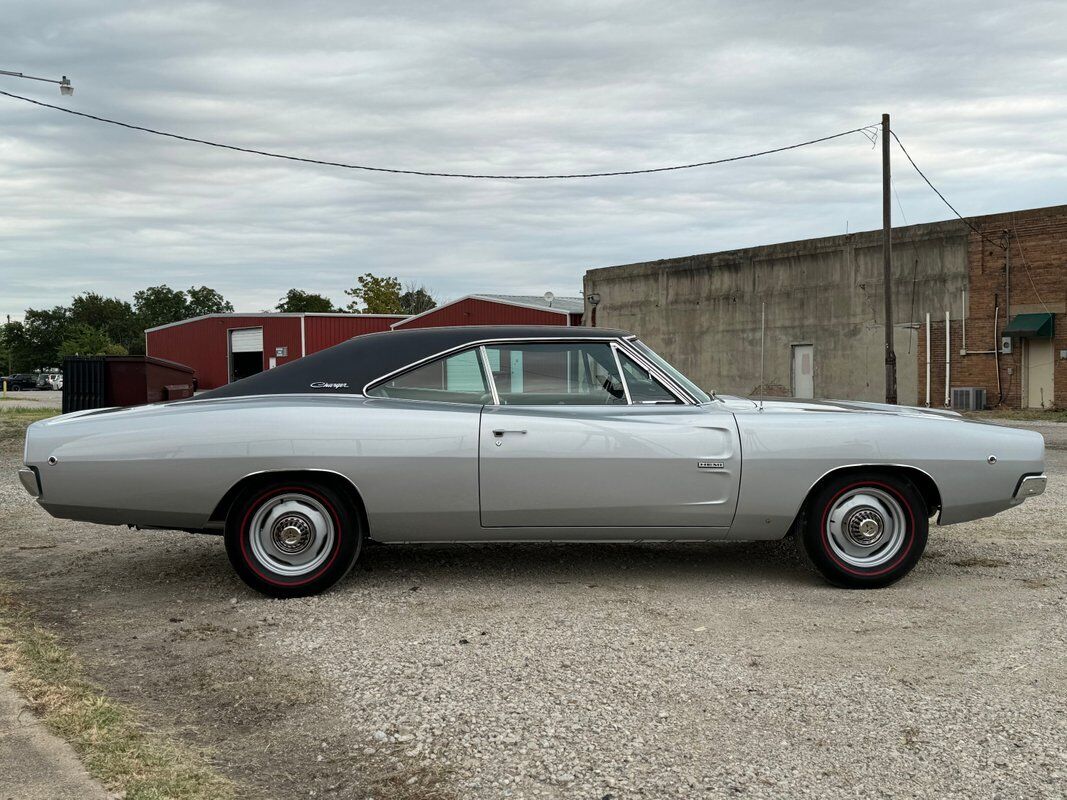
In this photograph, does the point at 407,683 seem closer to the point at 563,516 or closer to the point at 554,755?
the point at 554,755

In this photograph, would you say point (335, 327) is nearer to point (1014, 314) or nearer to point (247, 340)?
point (247, 340)

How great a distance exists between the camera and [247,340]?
176 feet

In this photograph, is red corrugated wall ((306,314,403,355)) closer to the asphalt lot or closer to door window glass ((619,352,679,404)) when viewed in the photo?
the asphalt lot

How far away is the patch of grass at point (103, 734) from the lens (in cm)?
288

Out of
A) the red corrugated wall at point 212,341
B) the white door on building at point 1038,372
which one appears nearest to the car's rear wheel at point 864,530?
the white door on building at point 1038,372

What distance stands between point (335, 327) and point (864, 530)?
48.2 metres

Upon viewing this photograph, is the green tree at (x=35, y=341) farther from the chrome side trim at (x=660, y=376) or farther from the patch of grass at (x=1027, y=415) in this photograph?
the chrome side trim at (x=660, y=376)

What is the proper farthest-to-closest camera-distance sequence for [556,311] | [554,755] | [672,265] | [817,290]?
[556,311] < [672,265] < [817,290] < [554,755]

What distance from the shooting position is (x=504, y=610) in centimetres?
490

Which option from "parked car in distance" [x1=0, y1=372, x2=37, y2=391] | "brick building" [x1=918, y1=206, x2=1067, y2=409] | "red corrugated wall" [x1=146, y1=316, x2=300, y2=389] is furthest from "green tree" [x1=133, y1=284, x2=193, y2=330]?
"brick building" [x1=918, y1=206, x2=1067, y2=409]

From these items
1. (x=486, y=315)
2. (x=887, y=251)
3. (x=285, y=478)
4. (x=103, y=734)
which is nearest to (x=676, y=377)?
(x=285, y=478)

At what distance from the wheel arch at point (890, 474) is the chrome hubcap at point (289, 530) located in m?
2.42

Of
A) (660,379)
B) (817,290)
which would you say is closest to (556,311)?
(817,290)

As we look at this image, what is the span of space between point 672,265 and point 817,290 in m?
6.06
